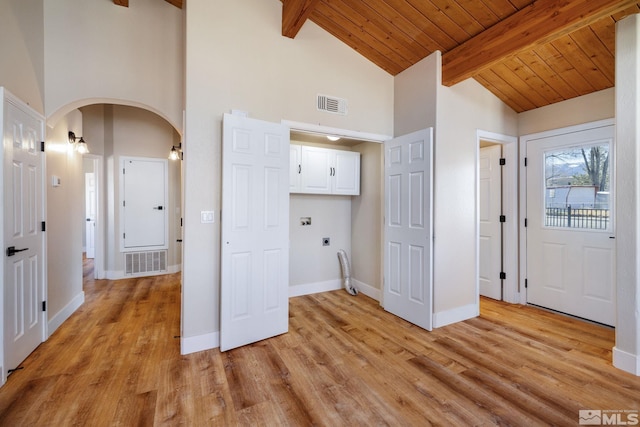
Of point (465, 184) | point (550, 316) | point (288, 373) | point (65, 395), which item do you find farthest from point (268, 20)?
point (550, 316)

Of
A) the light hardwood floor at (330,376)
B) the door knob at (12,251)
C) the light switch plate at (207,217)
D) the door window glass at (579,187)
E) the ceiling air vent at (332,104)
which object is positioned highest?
the ceiling air vent at (332,104)

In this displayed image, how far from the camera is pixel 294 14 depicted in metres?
2.66

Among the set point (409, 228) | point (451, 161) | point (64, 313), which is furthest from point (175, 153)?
point (451, 161)

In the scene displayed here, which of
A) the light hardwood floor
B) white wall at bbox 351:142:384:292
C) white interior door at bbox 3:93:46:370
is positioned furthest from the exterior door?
white interior door at bbox 3:93:46:370

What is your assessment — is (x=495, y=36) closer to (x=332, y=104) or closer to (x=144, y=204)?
(x=332, y=104)

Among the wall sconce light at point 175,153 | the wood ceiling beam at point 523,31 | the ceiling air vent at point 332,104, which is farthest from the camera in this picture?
the wall sconce light at point 175,153

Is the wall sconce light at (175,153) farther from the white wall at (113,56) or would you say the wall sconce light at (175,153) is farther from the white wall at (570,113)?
the white wall at (570,113)

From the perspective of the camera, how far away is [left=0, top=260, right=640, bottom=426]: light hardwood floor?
173cm

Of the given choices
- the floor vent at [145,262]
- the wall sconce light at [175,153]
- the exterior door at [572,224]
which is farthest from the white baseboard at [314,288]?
the wall sconce light at [175,153]

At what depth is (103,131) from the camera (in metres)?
4.70

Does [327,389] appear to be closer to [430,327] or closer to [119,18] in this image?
[430,327]

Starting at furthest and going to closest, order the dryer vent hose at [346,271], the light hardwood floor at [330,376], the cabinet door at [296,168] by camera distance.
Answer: the dryer vent hose at [346,271], the cabinet door at [296,168], the light hardwood floor at [330,376]

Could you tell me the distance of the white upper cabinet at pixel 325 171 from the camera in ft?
12.4

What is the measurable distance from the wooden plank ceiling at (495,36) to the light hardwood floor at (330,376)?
259 cm
